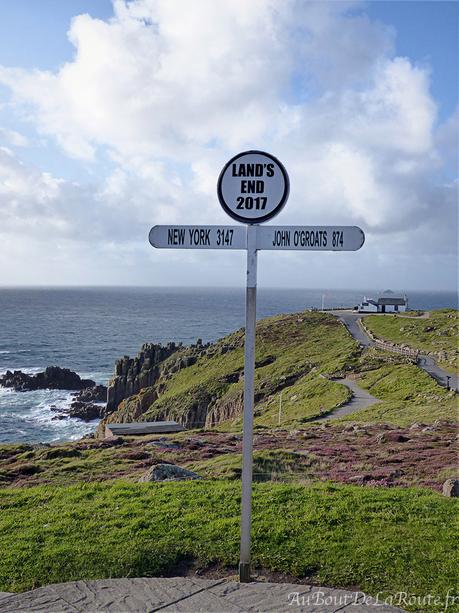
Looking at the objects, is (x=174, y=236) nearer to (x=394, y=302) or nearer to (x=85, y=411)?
(x=85, y=411)

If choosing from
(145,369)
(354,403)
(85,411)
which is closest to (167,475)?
(354,403)

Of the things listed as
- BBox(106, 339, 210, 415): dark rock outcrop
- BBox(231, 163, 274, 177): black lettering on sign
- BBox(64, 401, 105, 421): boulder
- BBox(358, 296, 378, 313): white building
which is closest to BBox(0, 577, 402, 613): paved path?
BBox(231, 163, 274, 177): black lettering on sign

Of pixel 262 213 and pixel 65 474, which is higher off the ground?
pixel 262 213

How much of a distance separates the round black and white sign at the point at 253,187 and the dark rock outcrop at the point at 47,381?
71.0m

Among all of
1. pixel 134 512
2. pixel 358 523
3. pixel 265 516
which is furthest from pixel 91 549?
pixel 358 523

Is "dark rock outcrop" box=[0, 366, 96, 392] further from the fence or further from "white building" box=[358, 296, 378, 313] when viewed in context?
"white building" box=[358, 296, 378, 313]

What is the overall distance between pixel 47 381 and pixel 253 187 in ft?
239

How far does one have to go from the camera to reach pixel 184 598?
5152mm

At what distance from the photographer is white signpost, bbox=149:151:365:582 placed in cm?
531

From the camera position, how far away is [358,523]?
7340mm

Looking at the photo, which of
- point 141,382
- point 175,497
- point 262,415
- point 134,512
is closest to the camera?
point 134,512

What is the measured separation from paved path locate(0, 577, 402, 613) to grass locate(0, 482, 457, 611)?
1.17 ft

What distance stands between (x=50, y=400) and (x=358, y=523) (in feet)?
208

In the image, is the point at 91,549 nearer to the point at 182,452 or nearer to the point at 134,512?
the point at 134,512
